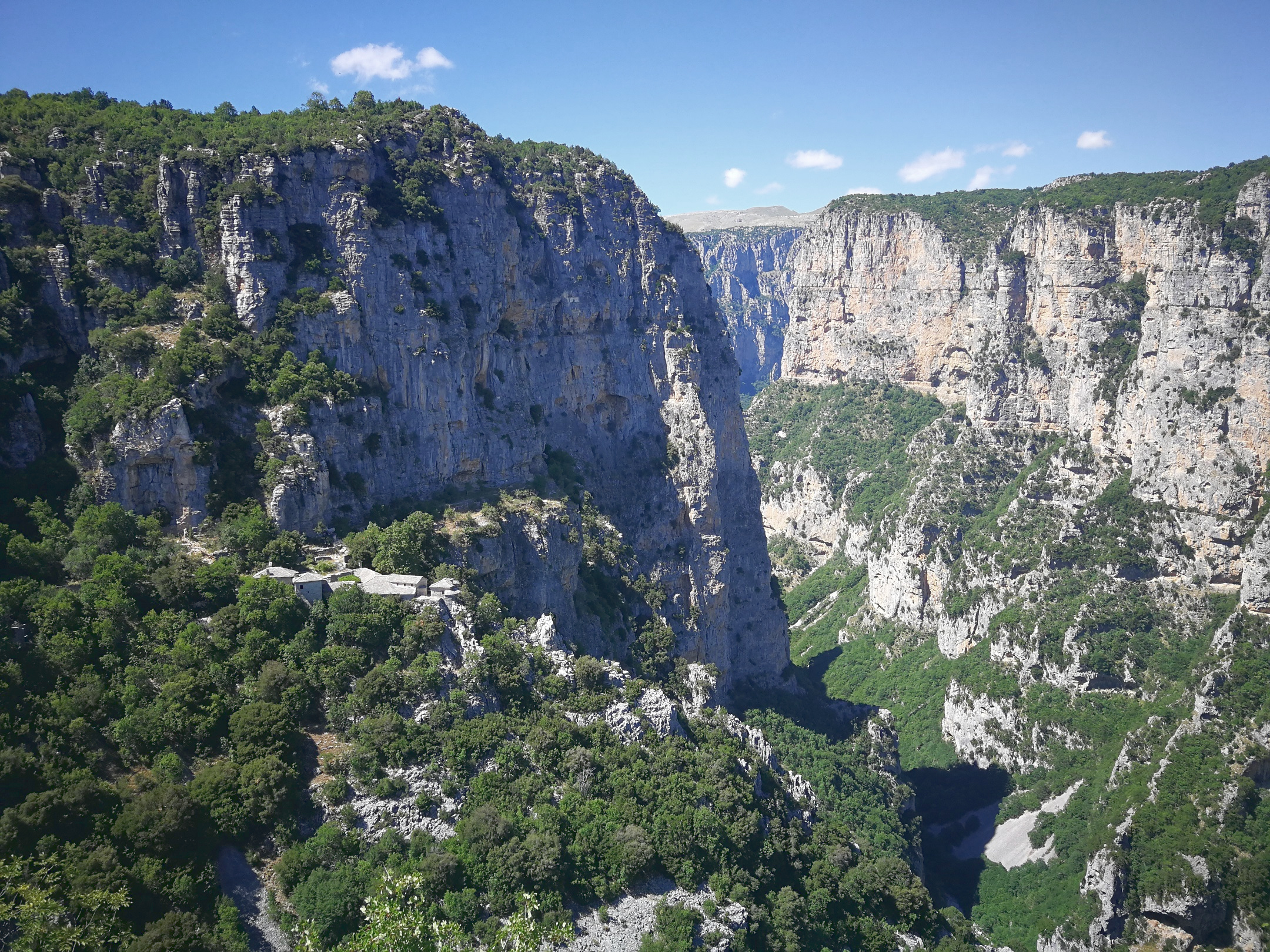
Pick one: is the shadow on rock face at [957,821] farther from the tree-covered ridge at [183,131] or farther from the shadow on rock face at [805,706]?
the tree-covered ridge at [183,131]

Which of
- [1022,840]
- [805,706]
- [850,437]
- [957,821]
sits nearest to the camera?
[1022,840]

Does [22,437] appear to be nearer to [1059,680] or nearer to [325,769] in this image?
[325,769]

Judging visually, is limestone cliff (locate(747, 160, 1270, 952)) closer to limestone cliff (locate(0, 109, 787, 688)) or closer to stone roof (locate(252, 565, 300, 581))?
limestone cliff (locate(0, 109, 787, 688))

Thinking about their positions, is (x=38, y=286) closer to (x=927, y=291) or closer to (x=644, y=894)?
(x=644, y=894)

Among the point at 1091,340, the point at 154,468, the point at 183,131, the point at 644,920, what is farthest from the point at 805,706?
the point at 183,131

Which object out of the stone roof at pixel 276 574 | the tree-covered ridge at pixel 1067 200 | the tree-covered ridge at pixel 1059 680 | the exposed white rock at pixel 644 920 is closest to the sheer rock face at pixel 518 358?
the stone roof at pixel 276 574

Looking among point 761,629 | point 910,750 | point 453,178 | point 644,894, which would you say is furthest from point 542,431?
point 910,750
